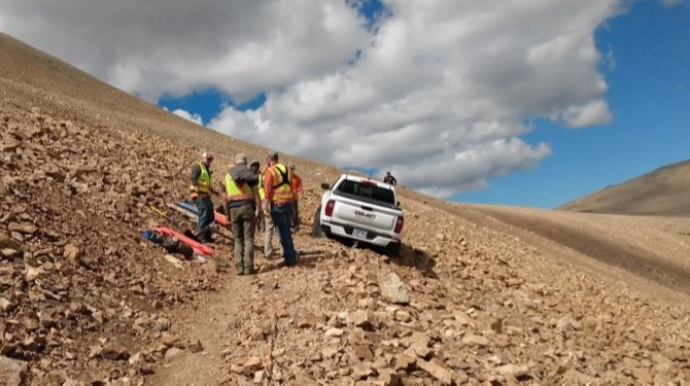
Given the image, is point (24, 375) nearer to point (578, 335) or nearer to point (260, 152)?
point (578, 335)

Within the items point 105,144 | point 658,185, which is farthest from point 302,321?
point 658,185

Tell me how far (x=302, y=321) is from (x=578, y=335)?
19.6 feet

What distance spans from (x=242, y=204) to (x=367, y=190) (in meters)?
4.26

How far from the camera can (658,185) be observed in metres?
149

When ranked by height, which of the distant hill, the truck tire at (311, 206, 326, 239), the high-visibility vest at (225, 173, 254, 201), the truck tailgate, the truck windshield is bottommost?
the truck tire at (311, 206, 326, 239)

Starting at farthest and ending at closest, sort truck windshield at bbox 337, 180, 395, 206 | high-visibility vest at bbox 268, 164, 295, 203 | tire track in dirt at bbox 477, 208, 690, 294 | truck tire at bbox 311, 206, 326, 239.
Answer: tire track in dirt at bbox 477, 208, 690, 294 → truck windshield at bbox 337, 180, 395, 206 → truck tire at bbox 311, 206, 326, 239 → high-visibility vest at bbox 268, 164, 295, 203

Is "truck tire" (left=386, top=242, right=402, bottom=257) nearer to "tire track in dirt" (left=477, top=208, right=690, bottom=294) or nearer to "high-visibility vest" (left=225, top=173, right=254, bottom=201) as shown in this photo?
"high-visibility vest" (left=225, top=173, right=254, bottom=201)

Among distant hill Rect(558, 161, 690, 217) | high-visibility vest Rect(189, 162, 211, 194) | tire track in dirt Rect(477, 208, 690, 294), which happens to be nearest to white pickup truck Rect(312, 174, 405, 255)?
high-visibility vest Rect(189, 162, 211, 194)

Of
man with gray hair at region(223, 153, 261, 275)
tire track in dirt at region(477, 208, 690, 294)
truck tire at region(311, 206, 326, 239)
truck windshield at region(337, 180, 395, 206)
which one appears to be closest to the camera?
man with gray hair at region(223, 153, 261, 275)

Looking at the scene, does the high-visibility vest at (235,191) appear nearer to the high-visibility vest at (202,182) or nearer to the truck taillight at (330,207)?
the high-visibility vest at (202,182)

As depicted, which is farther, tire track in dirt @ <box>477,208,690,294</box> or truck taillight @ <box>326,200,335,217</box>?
tire track in dirt @ <box>477,208,690,294</box>

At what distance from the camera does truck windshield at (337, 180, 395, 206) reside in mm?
14516

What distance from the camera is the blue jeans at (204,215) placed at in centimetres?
1302

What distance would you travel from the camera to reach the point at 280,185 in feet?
38.8
